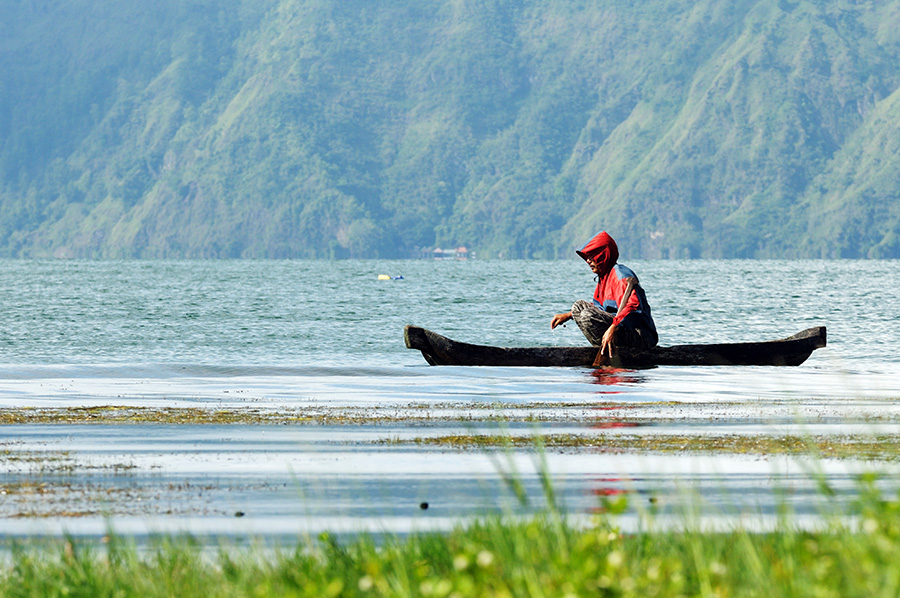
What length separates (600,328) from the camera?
27984 mm

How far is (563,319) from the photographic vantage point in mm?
27562

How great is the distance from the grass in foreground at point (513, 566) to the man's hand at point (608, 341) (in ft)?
61.8

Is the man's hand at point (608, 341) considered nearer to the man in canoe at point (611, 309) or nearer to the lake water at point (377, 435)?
the man in canoe at point (611, 309)

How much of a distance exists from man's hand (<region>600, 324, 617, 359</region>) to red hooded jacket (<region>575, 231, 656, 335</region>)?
Result: 18cm

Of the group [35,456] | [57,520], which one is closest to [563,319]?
[35,456]

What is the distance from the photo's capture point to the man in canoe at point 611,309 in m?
26.5

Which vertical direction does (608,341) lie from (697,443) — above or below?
below

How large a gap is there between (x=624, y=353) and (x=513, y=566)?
70.5ft

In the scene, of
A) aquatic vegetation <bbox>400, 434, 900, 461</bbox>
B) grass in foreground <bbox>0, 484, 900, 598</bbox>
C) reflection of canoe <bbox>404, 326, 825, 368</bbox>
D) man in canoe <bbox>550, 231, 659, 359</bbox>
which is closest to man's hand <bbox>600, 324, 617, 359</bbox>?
man in canoe <bbox>550, 231, 659, 359</bbox>

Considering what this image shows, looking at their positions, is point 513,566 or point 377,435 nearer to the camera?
point 513,566

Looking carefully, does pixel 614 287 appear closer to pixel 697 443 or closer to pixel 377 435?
pixel 377 435

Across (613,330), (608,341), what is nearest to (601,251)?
(613,330)

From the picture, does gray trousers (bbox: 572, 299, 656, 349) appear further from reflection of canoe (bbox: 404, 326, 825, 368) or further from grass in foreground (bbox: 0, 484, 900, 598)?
grass in foreground (bbox: 0, 484, 900, 598)

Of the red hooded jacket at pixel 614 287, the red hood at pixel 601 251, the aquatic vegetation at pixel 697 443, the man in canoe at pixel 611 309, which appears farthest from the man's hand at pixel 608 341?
the aquatic vegetation at pixel 697 443
